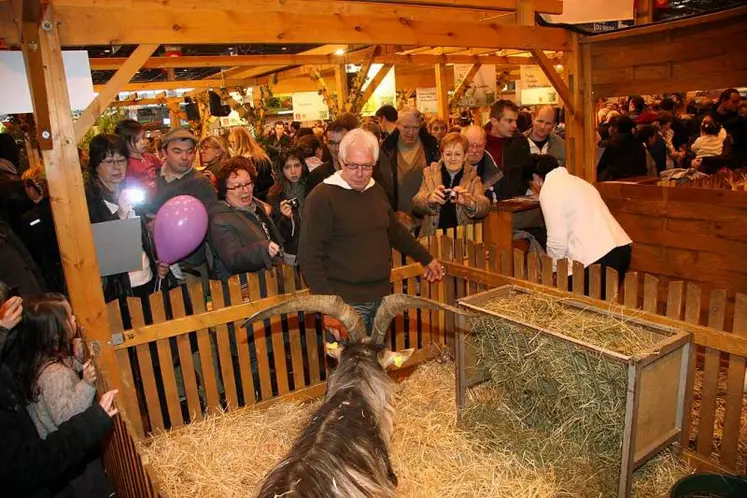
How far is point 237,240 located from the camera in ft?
13.9

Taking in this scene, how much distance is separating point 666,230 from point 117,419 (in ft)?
17.2

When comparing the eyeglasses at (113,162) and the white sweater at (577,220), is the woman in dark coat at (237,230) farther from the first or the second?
the white sweater at (577,220)

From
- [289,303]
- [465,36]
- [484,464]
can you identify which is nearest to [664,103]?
[465,36]

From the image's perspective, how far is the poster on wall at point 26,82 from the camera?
3.60 meters

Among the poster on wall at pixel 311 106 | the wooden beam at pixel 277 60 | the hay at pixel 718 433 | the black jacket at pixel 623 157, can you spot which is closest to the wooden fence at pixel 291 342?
the hay at pixel 718 433

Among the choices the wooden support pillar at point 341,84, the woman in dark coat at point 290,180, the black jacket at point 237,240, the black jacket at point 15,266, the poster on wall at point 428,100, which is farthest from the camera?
the poster on wall at point 428,100

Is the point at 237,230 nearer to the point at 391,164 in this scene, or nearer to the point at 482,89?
the point at 391,164

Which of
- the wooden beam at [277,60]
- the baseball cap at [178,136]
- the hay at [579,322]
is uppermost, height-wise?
the wooden beam at [277,60]

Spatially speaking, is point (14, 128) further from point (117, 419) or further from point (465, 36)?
point (117, 419)

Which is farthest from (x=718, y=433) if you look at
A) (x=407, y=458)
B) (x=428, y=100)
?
(x=428, y=100)

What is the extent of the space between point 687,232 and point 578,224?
2.07 m

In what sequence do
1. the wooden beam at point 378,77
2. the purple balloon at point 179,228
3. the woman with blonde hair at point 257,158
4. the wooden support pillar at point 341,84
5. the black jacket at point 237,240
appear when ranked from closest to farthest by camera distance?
the purple balloon at point 179,228 < the black jacket at point 237,240 < the woman with blonde hair at point 257,158 < the wooden beam at point 378,77 < the wooden support pillar at point 341,84

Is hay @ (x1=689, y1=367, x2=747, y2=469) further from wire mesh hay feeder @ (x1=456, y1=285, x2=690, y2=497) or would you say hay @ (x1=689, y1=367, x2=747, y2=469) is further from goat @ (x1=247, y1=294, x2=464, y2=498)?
goat @ (x1=247, y1=294, x2=464, y2=498)

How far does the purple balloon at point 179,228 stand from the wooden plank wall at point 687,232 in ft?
14.1
